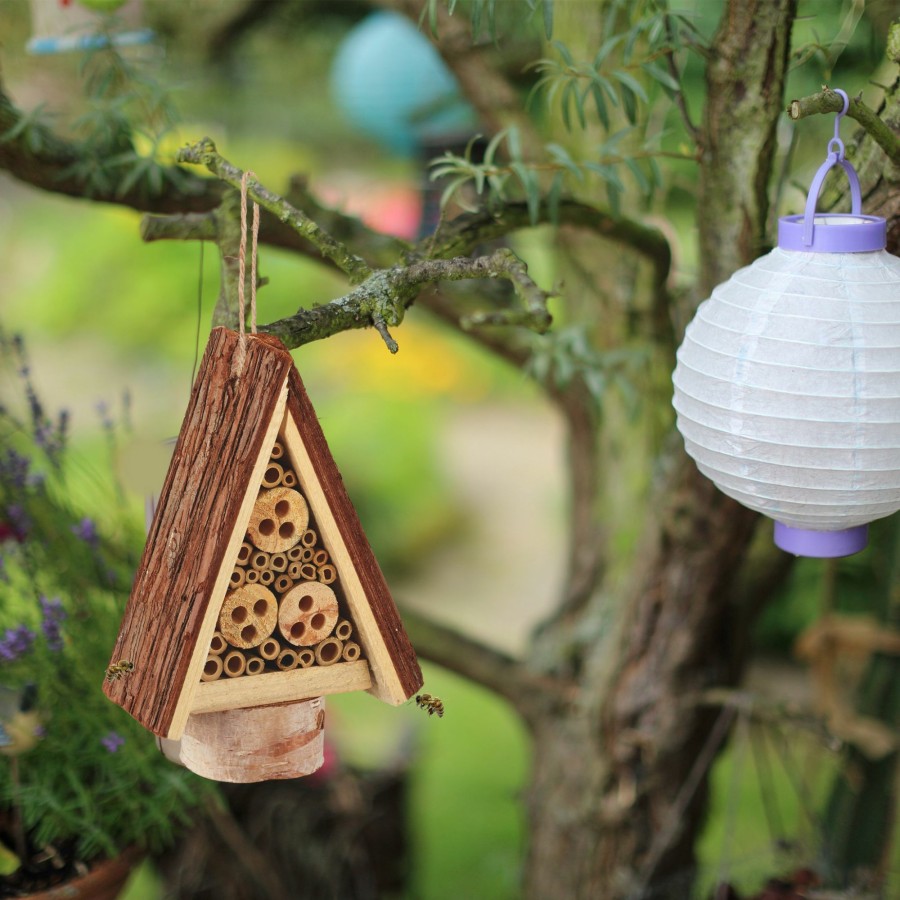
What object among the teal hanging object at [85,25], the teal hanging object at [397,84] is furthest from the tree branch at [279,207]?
the teal hanging object at [397,84]

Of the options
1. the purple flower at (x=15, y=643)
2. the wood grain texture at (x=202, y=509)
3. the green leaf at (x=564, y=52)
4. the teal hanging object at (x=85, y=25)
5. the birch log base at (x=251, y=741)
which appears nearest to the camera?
the wood grain texture at (x=202, y=509)

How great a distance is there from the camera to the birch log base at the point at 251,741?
88 cm

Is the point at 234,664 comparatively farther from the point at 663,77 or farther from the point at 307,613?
the point at 663,77

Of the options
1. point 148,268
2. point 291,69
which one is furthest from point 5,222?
point 291,69

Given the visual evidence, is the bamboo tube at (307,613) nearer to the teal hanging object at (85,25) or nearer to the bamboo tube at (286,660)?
the bamboo tube at (286,660)

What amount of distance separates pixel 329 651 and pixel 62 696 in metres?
0.53

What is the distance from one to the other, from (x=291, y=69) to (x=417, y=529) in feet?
6.39

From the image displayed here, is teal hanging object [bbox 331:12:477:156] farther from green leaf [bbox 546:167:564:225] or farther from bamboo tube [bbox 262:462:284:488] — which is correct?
bamboo tube [bbox 262:462:284:488]

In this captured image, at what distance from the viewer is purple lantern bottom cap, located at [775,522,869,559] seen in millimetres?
958

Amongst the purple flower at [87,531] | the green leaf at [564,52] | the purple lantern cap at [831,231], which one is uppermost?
the green leaf at [564,52]

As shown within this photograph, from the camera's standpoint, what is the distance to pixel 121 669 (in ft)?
2.67

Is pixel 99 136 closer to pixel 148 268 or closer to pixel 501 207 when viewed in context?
pixel 501 207

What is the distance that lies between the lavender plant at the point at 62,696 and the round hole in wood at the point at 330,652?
0.47m

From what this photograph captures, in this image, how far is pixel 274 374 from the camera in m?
0.75
